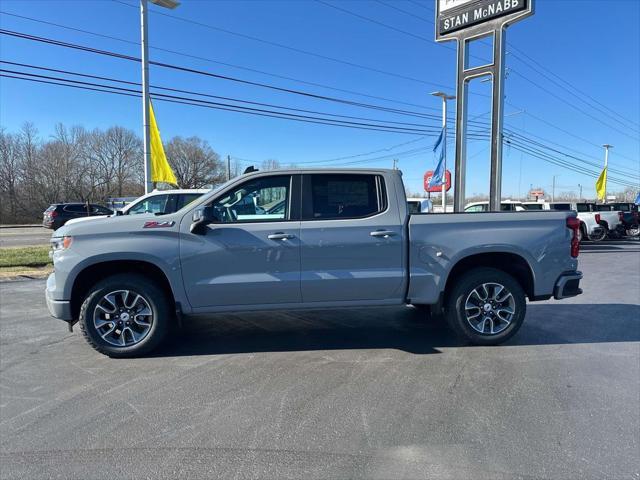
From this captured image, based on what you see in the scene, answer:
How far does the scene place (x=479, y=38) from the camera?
9859 millimetres

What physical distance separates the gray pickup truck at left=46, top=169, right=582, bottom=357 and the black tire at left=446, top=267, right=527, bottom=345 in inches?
0.5

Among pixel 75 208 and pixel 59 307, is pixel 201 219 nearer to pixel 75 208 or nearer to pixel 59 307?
pixel 59 307

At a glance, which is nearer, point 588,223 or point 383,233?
point 383,233

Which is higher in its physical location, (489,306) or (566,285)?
(566,285)

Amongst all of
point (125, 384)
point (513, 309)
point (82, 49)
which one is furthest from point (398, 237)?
point (82, 49)

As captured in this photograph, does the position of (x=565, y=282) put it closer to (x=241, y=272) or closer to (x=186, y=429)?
(x=241, y=272)

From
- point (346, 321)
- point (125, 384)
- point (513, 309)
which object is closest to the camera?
point (125, 384)

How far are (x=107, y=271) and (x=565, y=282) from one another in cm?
513

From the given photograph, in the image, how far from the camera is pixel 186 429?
123 inches

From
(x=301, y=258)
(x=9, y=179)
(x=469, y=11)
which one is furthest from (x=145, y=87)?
(x=9, y=179)

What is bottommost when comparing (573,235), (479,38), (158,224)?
(573,235)

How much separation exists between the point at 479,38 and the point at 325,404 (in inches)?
376

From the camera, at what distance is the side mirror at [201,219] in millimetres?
4273

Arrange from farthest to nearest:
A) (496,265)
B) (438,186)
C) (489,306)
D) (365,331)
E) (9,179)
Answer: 1. (9,179)
2. (438,186)
3. (365,331)
4. (496,265)
5. (489,306)
